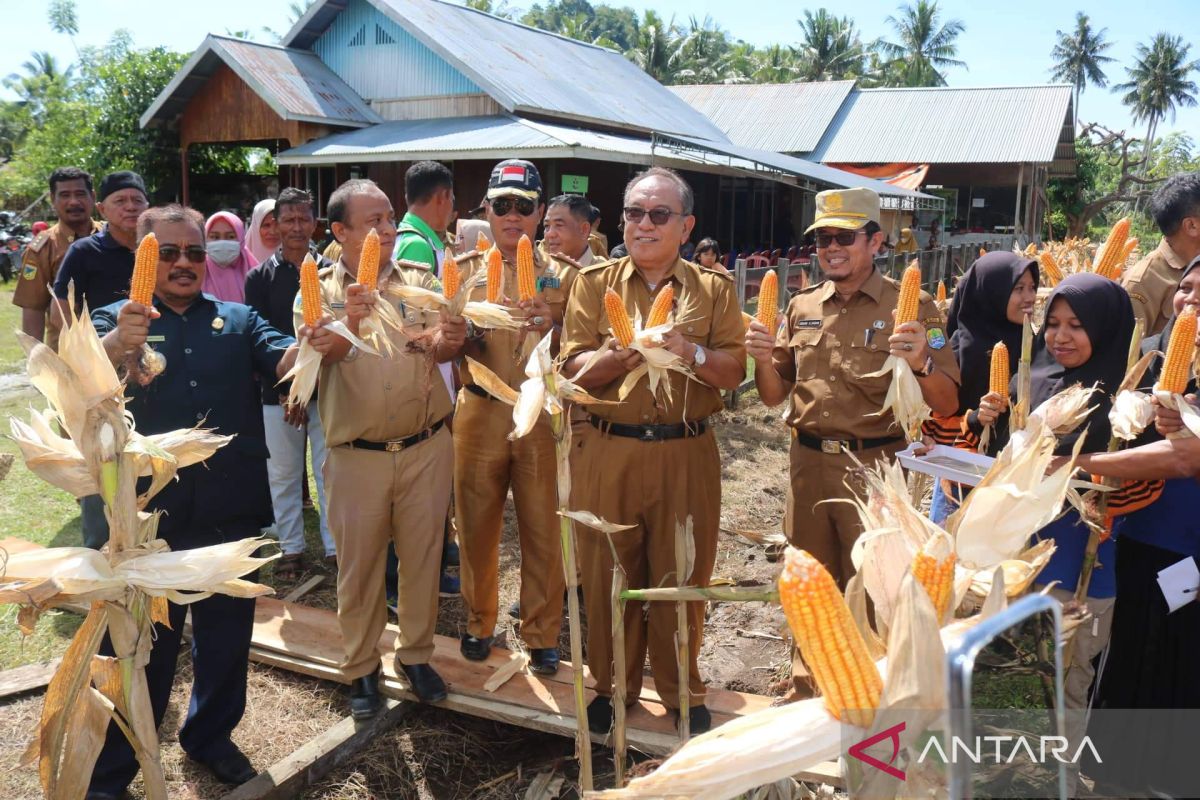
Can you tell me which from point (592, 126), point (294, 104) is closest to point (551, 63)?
point (592, 126)

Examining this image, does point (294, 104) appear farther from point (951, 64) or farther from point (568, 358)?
point (951, 64)

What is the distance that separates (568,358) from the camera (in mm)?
3395

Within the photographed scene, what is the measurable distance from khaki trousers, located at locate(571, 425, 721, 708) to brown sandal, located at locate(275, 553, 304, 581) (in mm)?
2301

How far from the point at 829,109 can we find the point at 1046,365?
3103 centimetres

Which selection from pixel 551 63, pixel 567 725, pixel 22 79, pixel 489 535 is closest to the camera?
pixel 567 725

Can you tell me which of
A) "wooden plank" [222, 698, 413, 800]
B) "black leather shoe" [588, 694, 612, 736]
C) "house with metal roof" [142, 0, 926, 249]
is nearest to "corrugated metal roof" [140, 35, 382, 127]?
"house with metal roof" [142, 0, 926, 249]

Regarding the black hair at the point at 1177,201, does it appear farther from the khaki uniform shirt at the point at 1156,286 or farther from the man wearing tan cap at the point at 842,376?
the man wearing tan cap at the point at 842,376

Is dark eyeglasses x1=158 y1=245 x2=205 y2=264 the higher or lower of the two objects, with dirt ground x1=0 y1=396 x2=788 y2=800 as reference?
higher

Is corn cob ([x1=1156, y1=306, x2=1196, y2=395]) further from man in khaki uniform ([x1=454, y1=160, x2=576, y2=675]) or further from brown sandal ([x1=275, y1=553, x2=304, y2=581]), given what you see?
brown sandal ([x1=275, y1=553, x2=304, y2=581])

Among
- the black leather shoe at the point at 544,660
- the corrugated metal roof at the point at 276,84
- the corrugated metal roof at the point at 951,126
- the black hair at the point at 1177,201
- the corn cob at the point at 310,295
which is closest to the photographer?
the corn cob at the point at 310,295

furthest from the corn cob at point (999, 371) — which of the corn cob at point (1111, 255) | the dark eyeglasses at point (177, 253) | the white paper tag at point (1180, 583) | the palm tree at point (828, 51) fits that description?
the palm tree at point (828, 51)

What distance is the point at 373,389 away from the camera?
11.1 ft

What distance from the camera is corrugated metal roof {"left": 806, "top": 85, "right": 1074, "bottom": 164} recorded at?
88.5 ft

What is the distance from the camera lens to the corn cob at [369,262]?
3.01 m
